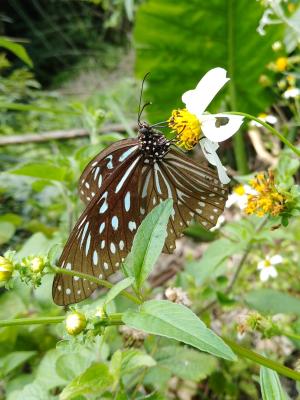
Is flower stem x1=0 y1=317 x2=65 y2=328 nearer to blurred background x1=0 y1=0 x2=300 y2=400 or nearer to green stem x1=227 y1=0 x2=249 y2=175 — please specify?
blurred background x1=0 y1=0 x2=300 y2=400

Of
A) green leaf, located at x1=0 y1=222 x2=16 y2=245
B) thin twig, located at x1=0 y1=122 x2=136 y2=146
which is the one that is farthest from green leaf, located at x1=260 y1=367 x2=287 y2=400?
thin twig, located at x1=0 y1=122 x2=136 y2=146

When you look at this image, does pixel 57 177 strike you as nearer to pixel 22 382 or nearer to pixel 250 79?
pixel 22 382

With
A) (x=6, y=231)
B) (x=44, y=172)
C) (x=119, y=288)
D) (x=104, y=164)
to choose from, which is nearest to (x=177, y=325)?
(x=119, y=288)

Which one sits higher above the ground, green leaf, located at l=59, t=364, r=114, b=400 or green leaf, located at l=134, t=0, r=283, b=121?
green leaf, located at l=134, t=0, r=283, b=121

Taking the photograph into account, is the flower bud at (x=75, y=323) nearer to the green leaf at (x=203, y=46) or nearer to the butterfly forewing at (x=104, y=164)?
the butterfly forewing at (x=104, y=164)

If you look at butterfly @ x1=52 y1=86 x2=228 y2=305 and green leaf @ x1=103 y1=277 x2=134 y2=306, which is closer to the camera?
green leaf @ x1=103 y1=277 x2=134 y2=306

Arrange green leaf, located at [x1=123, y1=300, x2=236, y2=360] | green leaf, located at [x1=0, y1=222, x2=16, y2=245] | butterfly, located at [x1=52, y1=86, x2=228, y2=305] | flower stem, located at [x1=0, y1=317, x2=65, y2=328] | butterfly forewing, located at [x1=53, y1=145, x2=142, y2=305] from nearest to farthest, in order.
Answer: green leaf, located at [x1=123, y1=300, x2=236, y2=360]
flower stem, located at [x1=0, y1=317, x2=65, y2=328]
butterfly forewing, located at [x1=53, y1=145, x2=142, y2=305]
butterfly, located at [x1=52, y1=86, x2=228, y2=305]
green leaf, located at [x1=0, y1=222, x2=16, y2=245]

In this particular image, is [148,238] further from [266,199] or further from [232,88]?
[232,88]
